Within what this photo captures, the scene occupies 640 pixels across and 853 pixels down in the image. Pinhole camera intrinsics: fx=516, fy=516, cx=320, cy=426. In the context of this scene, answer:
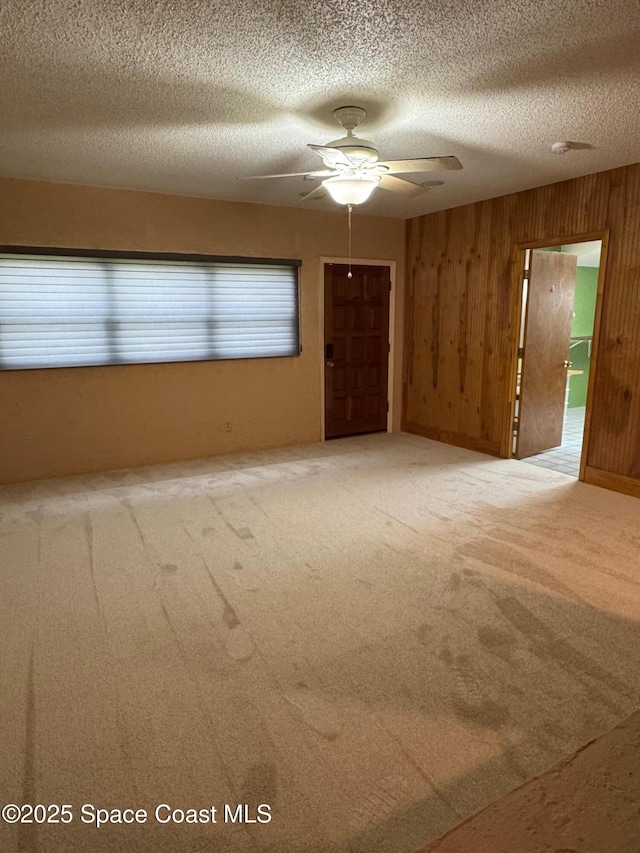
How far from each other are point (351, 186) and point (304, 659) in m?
2.44

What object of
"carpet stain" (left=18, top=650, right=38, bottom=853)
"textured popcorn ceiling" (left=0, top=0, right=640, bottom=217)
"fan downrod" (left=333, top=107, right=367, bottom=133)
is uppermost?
"textured popcorn ceiling" (left=0, top=0, right=640, bottom=217)

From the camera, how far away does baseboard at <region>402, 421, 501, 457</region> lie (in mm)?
5320

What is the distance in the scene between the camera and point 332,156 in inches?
106

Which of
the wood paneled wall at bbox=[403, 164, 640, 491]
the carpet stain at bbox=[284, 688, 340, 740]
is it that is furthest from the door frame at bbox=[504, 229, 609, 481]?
the carpet stain at bbox=[284, 688, 340, 740]

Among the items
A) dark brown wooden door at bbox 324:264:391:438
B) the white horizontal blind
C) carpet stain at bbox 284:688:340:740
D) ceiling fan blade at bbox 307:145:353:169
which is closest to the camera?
carpet stain at bbox 284:688:340:740

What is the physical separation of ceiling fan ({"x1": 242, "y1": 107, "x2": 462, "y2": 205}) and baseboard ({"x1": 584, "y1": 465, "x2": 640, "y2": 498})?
9.39 ft

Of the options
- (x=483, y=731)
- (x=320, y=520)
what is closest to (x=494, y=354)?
(x=320, y=520)

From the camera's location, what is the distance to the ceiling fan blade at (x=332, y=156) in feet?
8.38

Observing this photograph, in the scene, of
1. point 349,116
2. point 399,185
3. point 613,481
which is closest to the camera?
point 349,116

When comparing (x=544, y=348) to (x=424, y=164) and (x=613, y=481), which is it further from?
(x=424, y=164)

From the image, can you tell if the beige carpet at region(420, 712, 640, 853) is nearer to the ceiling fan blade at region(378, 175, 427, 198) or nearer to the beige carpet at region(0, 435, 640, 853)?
the beige carpet at region(0, 435, 640, 853)

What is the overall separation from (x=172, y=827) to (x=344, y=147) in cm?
288

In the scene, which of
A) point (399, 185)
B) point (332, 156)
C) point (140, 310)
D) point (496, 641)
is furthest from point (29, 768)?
point (140, 310)

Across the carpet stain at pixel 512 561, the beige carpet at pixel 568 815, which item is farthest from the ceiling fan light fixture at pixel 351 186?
the beige carpet at pixel 568 815
